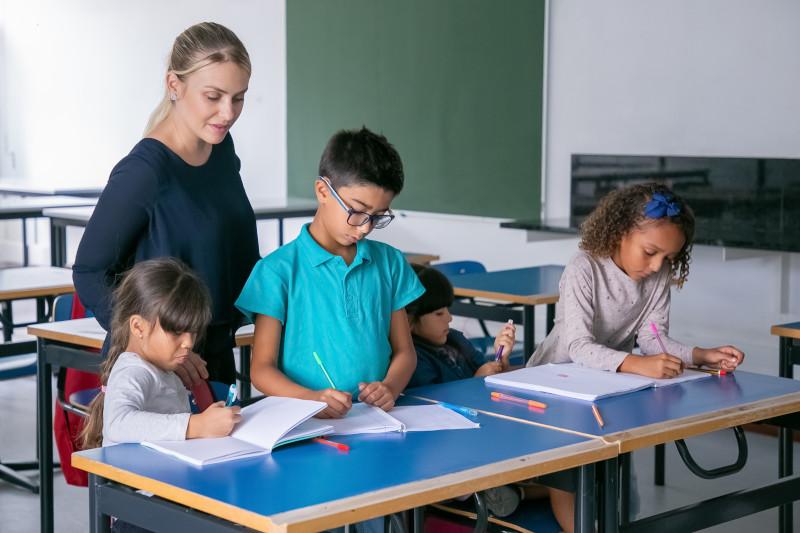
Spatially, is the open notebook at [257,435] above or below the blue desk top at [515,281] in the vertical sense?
below

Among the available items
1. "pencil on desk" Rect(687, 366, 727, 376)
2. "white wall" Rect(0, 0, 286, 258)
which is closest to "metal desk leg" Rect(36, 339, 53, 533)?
"pencil on desk" Rect(687, 366, 727, 376)

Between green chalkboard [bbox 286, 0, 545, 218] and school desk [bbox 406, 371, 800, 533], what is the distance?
11.6ft

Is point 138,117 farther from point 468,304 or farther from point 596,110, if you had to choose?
point 468,304

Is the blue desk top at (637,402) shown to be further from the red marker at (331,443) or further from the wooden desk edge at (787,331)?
the wooden desk edge at (787,331)

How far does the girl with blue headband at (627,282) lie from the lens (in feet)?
7.71

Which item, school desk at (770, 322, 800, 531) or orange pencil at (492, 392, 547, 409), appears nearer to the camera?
orange pencil at (492, 392, 547, 409)

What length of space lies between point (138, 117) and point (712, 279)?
Result: 5.29 m

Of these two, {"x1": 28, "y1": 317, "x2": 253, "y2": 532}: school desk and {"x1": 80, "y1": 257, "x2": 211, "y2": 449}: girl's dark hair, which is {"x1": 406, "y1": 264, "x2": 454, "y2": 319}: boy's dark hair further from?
{"x1": 80, "y1": 257, "x2": 211, "y2": 449}: girl's dark hair

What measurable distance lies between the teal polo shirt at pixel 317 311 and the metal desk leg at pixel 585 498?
47 centimetres

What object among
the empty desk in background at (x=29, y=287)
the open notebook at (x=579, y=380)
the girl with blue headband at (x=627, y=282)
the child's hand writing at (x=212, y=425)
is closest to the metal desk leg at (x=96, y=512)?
the child's hand writing at (x=212, y=425)

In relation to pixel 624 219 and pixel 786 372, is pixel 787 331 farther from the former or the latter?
pixel 624 219

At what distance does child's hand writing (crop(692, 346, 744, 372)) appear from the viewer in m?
2.31

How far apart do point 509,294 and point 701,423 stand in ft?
5.59

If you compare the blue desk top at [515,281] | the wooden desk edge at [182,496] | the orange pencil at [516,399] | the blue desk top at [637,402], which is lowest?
the wooden desk edge at [182,496]
